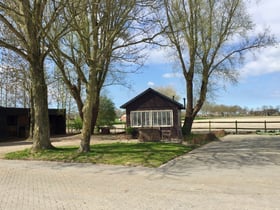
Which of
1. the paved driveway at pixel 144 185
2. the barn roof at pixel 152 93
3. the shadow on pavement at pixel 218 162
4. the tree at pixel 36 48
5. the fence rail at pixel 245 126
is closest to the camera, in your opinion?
the paved driveway at pixel 144 185

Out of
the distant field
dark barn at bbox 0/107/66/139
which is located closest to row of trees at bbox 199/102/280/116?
the distant field

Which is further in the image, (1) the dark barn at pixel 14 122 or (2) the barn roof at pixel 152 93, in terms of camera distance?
(1) the dark barn at pixel 14 122

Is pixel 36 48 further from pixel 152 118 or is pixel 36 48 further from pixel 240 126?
pixel 240 126

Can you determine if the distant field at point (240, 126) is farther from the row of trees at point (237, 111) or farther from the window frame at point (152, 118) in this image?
the row of trees at point (237, 111)

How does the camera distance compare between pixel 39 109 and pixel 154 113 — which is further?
pixel 154 113

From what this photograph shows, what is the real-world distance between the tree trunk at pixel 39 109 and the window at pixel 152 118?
1110 cm

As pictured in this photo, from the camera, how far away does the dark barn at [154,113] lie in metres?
26.1

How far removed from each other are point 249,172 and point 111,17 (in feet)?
29.0

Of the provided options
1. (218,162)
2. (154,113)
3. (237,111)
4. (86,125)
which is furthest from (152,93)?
(237,111)

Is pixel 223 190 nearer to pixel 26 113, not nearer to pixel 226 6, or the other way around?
pixel 226 6

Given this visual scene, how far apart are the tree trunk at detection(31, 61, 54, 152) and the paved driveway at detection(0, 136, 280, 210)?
2662 millimetres

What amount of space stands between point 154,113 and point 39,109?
1185 cm

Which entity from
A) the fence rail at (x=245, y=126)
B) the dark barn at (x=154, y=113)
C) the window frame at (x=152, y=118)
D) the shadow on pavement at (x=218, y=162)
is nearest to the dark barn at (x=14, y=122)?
the dark barn at (x=154, y=113)

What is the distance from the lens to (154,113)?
26.5 m
